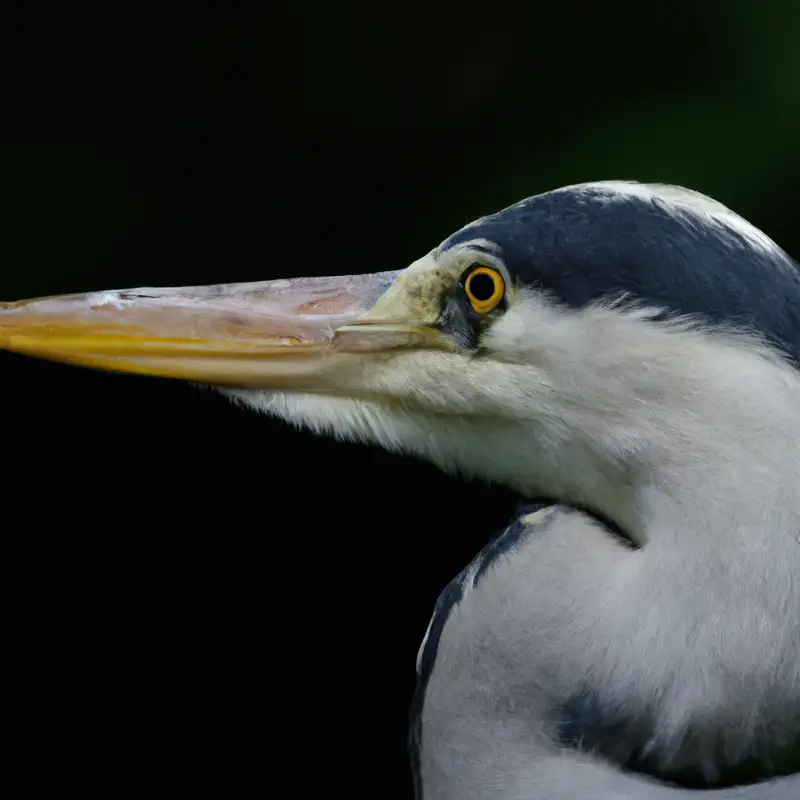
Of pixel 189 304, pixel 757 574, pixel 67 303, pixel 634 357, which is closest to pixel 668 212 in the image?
pixel 634 357

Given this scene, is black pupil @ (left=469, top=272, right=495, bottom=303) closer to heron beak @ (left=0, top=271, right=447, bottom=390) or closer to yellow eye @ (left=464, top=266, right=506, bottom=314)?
yellow eye @ (left=464, top=266, right=506, bottom=314)

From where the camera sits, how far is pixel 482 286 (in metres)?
0.89

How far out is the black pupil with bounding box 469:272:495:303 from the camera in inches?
34.7

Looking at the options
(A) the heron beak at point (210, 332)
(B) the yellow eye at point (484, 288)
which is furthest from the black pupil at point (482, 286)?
(A) the heron beak at point (210, 332)

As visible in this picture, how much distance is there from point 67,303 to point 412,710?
481 mm

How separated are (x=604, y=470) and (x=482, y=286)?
0.18 m

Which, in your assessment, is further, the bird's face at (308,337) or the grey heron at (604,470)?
the bird's face at (308,337)

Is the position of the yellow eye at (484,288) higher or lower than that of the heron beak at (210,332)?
higher

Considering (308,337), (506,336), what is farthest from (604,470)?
(308,337)

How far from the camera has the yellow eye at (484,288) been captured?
875 millimetres

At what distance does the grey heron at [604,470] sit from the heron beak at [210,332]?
1 cm

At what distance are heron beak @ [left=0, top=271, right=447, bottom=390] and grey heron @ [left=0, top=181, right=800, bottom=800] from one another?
10 millimetres

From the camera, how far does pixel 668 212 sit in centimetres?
84

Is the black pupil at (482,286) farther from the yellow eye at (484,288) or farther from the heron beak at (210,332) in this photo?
the heron beak at (210,332)
